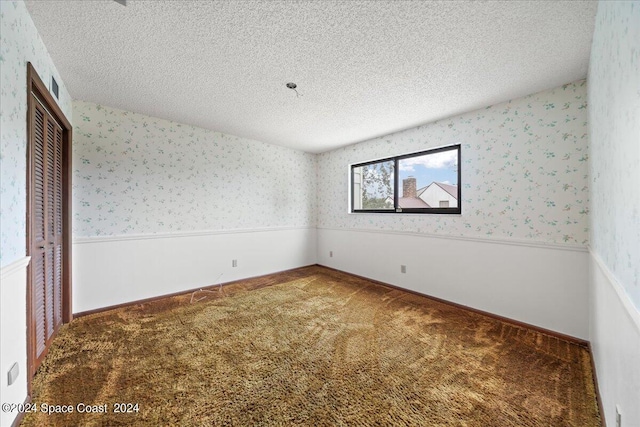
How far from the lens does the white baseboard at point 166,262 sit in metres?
2.85

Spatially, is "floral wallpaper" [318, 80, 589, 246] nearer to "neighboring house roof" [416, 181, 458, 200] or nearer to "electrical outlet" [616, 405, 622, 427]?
"neighboring house roof" [416, 181, 458, 200]

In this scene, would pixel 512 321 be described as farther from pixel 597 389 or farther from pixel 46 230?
pixel 46 230

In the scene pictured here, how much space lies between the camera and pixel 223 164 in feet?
12.8

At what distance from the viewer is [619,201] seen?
1.10 m

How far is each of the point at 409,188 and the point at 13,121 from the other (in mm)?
3837

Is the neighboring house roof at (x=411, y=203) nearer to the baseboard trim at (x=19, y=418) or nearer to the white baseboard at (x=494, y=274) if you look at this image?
the white baseboard at (x=494, y=274)

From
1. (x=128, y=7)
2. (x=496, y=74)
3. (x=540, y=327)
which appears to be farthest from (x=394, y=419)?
(x=128, y=7)

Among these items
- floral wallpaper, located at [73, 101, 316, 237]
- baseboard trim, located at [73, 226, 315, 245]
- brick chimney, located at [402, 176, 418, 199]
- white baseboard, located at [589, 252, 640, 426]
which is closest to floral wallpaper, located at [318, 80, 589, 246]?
brick chimney, located at [402, 176, 418, 199]

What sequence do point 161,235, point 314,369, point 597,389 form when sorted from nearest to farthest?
point 597,389
point 314,369
point 161,235

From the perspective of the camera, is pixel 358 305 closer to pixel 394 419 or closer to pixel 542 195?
pixel 394 419

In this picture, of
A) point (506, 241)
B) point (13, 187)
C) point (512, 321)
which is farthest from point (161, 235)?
point (512, 321)

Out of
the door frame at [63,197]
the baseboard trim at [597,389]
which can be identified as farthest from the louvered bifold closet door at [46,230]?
the baseboard trim at [597,389]

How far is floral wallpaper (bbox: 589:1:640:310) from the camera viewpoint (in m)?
0.86

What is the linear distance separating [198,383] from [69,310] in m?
2.00
